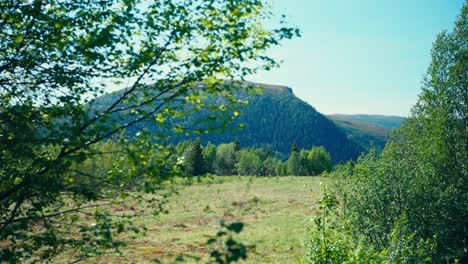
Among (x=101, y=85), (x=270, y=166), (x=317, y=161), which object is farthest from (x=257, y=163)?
(x=101, y=85)

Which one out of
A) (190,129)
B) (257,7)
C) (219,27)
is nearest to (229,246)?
(190,129)

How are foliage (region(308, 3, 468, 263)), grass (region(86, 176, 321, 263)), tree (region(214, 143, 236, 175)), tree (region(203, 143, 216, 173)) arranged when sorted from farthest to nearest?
1. tree (region(214, 143, 236, 175))
2. tree (region(203, 143, 216, 173))
3. grass (region(86, 176, 321, 263))
4. foliage (region(308, 3, 468, 263))

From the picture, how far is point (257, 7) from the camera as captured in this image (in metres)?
5.89

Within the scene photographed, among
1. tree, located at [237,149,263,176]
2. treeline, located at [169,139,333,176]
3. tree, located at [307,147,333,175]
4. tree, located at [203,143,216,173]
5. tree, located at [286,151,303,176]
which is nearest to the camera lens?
tree, located at [237,149,263,176]

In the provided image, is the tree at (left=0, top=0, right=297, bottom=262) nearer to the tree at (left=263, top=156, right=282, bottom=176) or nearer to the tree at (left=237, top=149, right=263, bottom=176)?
the tree at (left=237, top=149, right=263, bottom=176)

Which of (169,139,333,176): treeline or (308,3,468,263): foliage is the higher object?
(308,3,468,263): foliage

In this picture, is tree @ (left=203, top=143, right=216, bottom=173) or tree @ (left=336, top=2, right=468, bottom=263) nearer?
tree @ (left=336, top=2, right=468, bottom=263)

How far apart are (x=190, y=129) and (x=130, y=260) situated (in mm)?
16538

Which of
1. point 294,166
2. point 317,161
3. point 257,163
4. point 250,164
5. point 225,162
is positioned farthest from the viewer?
point 225,162

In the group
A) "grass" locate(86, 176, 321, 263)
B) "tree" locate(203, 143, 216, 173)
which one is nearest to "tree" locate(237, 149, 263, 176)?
"tree" locate(203, 143, 216, 173)

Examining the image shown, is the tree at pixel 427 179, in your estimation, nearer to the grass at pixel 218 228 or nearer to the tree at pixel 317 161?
the grass at pixel 218 228

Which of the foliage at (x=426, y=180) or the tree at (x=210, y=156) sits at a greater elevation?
the foliage at (x=426, y=180)

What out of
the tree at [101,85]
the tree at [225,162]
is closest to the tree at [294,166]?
the tree at [225,162]

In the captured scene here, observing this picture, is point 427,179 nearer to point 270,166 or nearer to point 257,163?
point 257,163
